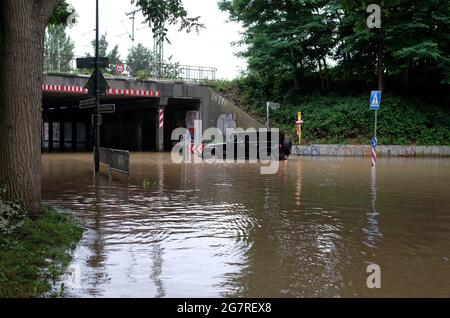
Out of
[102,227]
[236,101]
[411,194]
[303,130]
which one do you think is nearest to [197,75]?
[236,101]

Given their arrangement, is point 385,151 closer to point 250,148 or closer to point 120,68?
point 250,148

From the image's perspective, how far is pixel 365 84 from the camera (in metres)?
37.7

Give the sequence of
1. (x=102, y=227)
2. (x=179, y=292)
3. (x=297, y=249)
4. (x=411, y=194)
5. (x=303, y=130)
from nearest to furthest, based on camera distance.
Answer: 1. (x=179, y=292)
2. (x=297, y=249)
3. (x=102, y=227)
4. (x=411, y=194)
5. (x=303, y=130)

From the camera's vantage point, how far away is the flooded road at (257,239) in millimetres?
5312

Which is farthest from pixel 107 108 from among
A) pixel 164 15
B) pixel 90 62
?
pixel 164 15

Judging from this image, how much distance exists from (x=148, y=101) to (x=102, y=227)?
3111 cm

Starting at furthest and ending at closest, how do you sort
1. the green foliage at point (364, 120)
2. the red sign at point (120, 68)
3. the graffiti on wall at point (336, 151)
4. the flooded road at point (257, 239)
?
the red sign at point (120, 68) < the green foliage at point (364, 120) < the graffiti on wall at point (336, 151) < the flooded road at point (257, 239)

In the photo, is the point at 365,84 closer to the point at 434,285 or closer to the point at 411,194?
the point at 411,194

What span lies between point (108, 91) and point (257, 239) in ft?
89.4

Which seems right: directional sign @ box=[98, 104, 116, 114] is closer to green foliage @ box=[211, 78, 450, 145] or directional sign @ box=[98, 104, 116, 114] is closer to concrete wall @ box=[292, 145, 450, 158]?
concrete wall @ box=[292, 145, 450, 158]

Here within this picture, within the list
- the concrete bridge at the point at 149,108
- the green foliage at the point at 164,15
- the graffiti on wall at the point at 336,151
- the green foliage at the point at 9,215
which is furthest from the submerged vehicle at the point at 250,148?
the green foliage at the point at 9,215

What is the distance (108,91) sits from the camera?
33.0 m

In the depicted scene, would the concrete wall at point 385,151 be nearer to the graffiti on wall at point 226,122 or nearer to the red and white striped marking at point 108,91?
the graffiti on wall at point 226,122

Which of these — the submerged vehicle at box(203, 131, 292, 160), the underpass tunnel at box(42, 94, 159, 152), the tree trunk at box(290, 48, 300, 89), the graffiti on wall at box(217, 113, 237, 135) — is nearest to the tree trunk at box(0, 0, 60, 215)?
the submerged vehicle at box(203, 131, 292, 160)
